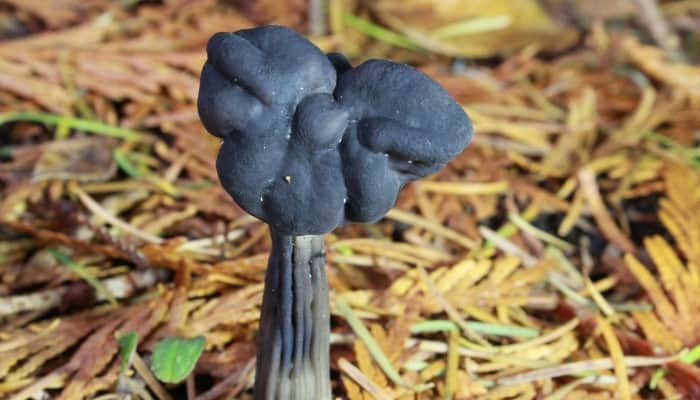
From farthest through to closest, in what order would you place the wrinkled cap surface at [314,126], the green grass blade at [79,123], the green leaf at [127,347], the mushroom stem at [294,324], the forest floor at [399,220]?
the green grass blade at [79,123] < the forest floor at [399,220] < the green leaf at [127,347] < the mushroom stem at [294,324] < the wrinkled cap surface at [314,126]

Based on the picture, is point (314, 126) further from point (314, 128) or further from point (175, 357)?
point (175, 357)

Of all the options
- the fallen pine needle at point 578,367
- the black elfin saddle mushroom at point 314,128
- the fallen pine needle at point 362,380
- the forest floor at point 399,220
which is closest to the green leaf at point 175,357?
the forest floor at point 399,220

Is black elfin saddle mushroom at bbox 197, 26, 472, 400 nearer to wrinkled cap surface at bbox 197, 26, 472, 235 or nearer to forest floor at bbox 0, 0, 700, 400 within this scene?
wrinkled cap surface at bbox 197, 26, 472, 235

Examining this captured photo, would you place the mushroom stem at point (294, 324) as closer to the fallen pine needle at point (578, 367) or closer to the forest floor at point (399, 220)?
the forest floor at point (399, 220)

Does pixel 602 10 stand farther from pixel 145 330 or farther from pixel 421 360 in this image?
pixel 145 330

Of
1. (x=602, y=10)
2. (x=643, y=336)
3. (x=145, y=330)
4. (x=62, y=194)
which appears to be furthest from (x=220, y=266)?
(x=602, y=10)

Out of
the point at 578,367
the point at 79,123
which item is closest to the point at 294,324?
the point at 578,367
